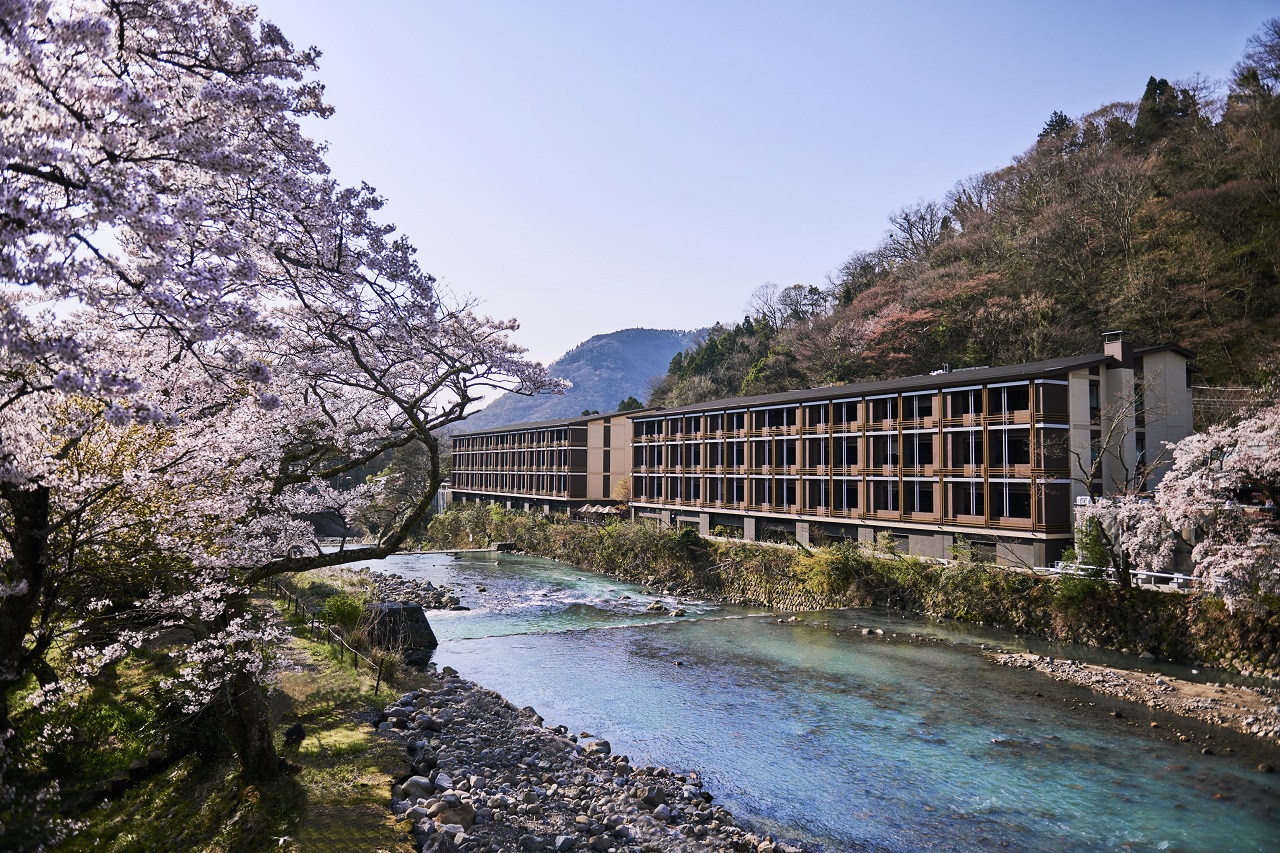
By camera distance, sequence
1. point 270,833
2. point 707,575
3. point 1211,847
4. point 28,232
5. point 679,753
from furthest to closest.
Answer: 1. point 707,575
2. point 679,753
3. point 1211,847
4. point 270,833
5. point 28,232

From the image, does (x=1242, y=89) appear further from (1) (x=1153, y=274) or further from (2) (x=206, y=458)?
(2) (x=206, y=458)

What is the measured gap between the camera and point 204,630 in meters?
9.24

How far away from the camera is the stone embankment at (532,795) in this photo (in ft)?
31.7

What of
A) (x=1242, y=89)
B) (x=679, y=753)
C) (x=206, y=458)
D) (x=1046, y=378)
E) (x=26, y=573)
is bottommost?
(x=679, y=753)

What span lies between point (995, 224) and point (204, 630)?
55.4m

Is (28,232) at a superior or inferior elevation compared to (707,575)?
superior

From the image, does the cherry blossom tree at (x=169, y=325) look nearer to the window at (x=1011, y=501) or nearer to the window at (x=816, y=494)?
the window at (x=1011, y=501)

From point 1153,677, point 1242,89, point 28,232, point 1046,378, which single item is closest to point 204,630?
point 28,232

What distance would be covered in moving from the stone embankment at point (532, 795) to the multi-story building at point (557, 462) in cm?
4061

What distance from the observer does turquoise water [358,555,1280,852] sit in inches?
448

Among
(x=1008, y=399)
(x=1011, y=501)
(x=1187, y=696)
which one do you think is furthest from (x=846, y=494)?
(x=1187, y=696)

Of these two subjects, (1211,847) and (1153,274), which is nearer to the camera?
(1211,847)

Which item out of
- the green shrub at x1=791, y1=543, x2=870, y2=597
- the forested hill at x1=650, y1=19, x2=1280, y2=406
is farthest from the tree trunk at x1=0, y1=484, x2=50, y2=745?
the forested hill at x1=650, y1=19, x2=1280, y2=406

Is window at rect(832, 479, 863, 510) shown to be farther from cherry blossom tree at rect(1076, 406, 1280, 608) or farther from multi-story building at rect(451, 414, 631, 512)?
multi-story building at rect(451, 414, 631, 512)
